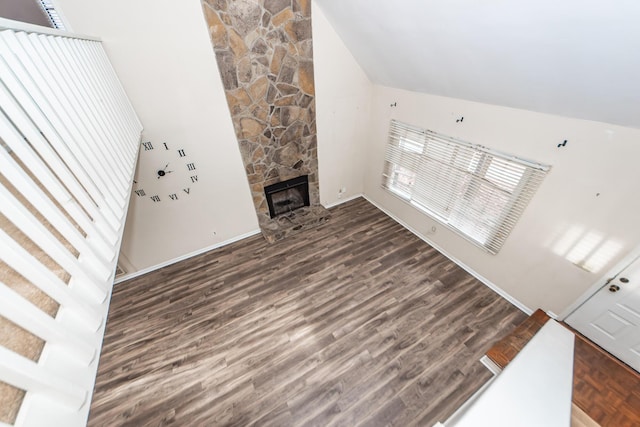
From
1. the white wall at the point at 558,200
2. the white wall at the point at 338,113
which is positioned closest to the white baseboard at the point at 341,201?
the white wall at the point at 338,113

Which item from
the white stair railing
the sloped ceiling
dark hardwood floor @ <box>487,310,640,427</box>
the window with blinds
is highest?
the sloped ceiling

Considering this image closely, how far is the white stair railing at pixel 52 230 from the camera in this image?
66 centimetres

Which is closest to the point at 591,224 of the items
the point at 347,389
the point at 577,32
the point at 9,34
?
the point at 577,32

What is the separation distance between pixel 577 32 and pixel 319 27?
9.35ft

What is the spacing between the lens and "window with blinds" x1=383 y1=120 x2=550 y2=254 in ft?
8.62

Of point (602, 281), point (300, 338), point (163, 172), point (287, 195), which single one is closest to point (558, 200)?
point (602, 281)

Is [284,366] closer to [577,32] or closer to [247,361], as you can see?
[247,361]

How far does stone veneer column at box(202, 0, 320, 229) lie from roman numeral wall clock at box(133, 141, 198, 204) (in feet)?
2.74

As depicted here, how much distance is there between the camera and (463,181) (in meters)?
3.13

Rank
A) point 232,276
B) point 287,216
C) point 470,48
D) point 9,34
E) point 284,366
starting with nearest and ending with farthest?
point 9,34 < point 470,48 < point 284,366 < point 232,276 < point 287,216

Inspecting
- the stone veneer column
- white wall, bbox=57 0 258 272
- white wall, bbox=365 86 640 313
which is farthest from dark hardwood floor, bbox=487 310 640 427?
white wall, bbox=57 0 258 272

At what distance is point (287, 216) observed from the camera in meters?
4.45

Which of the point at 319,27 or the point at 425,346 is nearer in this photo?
the point at 425,346

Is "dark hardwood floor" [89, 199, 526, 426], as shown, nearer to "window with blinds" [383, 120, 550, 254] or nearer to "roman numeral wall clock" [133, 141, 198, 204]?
"window with blinds" [383, 120, 550, 254]
